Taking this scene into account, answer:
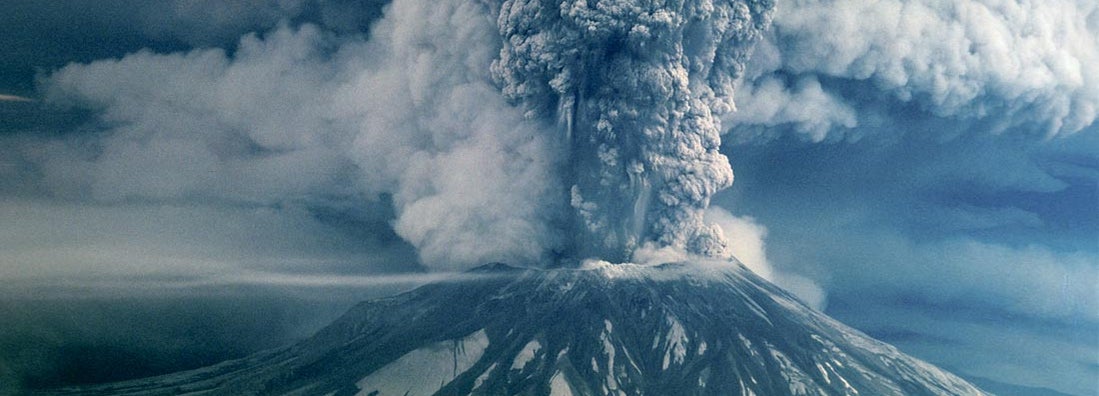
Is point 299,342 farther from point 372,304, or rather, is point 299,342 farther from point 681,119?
point 681,119

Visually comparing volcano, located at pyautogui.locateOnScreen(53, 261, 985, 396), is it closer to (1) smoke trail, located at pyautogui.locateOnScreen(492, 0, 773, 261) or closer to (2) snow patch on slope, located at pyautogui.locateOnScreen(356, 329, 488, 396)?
(2) snow patch on slope, located at pyautogui.locateOnScreen(356, 329, 488, 396)

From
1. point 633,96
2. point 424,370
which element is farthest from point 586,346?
point 633,96

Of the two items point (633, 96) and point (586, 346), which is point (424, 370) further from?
point (633, 96)

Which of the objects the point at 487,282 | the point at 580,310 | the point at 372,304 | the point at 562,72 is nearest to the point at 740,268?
the point at 580,310

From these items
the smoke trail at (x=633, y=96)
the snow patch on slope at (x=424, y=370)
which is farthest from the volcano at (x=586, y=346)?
the smoke trail at (x=633, y=96)

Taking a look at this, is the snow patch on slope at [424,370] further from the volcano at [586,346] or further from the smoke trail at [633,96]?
the smoke trail at [633,96]
